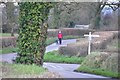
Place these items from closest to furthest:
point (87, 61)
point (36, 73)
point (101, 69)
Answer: point (36, 73) < point (101, 69) < point (87, 61)

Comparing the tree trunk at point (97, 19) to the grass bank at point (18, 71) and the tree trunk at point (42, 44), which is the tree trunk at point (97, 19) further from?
the grass bank at point (18, 71)

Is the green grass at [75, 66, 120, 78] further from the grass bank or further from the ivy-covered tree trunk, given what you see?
the grass bank

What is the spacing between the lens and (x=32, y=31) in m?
6.74

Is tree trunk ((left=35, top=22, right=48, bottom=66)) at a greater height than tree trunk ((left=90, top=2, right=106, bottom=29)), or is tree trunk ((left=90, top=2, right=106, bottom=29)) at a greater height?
tree trunk ((left=90, top=2, right=106, bottom=29))

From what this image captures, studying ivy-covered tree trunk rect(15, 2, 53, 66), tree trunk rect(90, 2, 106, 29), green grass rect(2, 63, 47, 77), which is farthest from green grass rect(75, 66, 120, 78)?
tree trunk rect(90, 2, 106, 29)

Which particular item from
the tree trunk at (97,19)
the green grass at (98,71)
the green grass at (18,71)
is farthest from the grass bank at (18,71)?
the tree trunk at (97,19)

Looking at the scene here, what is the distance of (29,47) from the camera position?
22.2ft

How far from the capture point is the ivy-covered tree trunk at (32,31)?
671 cm

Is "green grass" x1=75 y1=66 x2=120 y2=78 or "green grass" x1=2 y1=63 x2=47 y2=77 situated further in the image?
"green grass" x1=75 y1=66 x2=120 y2=78

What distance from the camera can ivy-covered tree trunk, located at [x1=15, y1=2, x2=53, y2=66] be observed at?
671 centimetres

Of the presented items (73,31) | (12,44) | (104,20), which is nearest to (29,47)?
(12,44)

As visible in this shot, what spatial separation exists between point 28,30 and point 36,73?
1.96 meters

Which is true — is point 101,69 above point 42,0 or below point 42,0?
below

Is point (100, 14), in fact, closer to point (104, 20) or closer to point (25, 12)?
point (104, 20)
